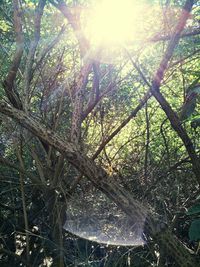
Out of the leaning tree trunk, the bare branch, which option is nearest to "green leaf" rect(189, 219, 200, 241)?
the leaning tree trunk

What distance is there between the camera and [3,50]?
487 centimetres

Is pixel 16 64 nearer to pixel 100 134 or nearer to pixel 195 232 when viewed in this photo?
pixel 100 134

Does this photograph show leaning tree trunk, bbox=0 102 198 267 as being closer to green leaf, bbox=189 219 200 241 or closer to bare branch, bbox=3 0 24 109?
green leaf, bbox=189 219 200 241

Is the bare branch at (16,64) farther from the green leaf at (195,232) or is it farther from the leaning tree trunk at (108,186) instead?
the green leaf at (195,232)

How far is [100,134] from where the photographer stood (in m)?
4.97

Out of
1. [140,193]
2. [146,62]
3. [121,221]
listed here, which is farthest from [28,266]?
[146,62]

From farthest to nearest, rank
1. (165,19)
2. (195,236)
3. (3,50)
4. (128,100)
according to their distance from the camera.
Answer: (128,100), (3,50), (165,19), (195,236)

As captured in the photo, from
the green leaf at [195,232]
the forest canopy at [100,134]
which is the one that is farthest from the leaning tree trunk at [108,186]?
the green leaf at [195,232]

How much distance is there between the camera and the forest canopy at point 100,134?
3486 millimetres

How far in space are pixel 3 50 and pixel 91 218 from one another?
2.35 metres

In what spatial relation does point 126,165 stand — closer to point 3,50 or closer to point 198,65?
point 198,65

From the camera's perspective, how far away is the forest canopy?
3486 mm

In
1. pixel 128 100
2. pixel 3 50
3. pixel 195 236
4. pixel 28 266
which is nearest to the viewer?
pixel 195 236

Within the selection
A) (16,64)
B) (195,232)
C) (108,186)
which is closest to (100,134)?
(16,64)
